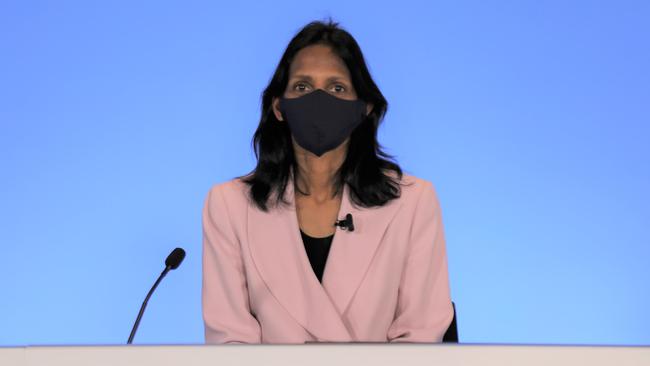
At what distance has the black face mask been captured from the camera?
215 cm

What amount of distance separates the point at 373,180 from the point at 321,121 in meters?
0.23

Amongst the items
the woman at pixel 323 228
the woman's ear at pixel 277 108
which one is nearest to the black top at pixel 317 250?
the woman at pixel 323 228

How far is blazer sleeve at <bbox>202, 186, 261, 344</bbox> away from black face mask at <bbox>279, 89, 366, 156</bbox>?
274mm

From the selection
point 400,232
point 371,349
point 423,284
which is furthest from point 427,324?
point 371,349

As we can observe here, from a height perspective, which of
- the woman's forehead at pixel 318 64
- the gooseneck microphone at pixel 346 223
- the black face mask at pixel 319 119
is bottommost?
the gooseneck microphone at pixel 346 223

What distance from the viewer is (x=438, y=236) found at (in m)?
2.22

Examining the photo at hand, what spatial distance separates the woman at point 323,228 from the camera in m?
2.09

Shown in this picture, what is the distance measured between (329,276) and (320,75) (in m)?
0.51

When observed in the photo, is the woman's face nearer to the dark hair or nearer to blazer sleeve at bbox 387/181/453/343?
the dark hair

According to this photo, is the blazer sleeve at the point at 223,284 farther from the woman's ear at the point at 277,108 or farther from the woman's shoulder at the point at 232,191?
the woman's ear at the point at 277,108

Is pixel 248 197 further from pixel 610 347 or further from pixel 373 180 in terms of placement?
pixel 610 347

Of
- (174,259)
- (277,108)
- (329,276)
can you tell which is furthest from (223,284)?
(277,108)

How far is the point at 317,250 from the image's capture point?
7.10 ft

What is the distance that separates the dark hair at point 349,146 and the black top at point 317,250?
122 mm
